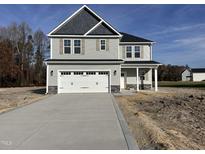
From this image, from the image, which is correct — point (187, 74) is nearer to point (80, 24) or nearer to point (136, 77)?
point (136, 77)

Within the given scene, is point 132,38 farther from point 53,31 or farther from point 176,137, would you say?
point 176,137

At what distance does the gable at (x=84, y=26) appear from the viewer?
26.8 m

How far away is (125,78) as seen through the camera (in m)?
30.9

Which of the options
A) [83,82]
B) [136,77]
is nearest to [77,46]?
[83,82]

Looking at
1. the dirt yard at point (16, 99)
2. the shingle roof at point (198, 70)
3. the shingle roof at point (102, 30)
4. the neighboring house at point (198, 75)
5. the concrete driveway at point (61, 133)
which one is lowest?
the concrete driveway at point (61, 133)

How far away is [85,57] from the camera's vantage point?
88.2ft

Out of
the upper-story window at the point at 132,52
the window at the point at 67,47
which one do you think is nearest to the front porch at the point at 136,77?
the upper-story window at the point at 132,52

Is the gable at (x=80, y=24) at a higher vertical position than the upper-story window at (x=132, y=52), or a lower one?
higher

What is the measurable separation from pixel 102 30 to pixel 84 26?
190 cm

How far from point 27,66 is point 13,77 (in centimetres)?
426

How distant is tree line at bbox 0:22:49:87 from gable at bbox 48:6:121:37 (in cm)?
2660

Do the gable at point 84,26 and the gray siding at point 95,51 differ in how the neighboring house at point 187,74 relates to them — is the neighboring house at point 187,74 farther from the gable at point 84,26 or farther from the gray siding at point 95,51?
the gray siding at point 95,51

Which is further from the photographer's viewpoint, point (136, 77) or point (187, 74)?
point (187, 74)

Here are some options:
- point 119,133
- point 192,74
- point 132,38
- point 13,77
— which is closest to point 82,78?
point 132,38
